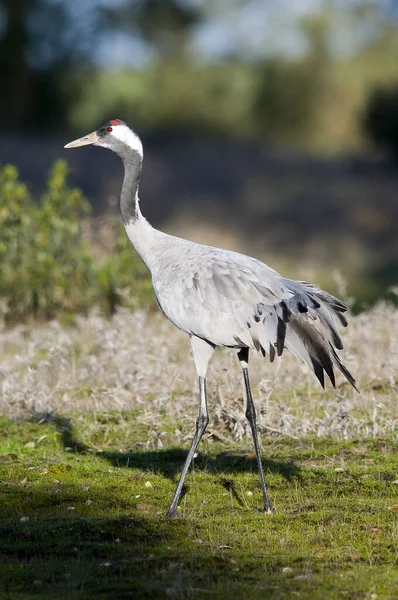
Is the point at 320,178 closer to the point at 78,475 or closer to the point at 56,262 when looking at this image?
the point at 56,262

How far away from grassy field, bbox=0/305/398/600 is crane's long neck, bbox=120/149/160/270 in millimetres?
1512

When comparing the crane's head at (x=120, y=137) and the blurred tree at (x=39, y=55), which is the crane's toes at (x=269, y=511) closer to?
the crane's head at (x=120, y=137)

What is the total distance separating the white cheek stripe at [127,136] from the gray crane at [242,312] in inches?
34.9

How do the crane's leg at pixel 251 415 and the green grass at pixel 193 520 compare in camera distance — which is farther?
the crane's leg at pixel 251 415

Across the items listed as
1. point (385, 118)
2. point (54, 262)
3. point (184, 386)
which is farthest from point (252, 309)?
point (385, 118)

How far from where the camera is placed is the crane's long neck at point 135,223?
22.6ft

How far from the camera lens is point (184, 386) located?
8.81 meters

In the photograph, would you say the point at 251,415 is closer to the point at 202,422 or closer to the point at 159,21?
the point at 202,422

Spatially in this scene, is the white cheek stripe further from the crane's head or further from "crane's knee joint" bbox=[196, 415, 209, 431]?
"crane's knee joint" bbox=[196, 415, 209, 431]

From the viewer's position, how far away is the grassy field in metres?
4.94

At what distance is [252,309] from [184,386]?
110 inches

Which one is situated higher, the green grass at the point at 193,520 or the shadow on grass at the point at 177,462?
the shadow on grass at the point at 177,462

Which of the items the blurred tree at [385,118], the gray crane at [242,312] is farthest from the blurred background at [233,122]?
the gray crane at [242,312]

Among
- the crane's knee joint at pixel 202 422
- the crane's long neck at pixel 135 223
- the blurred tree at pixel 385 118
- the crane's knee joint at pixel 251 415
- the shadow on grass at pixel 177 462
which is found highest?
the blurred tree at pixel 385 118
